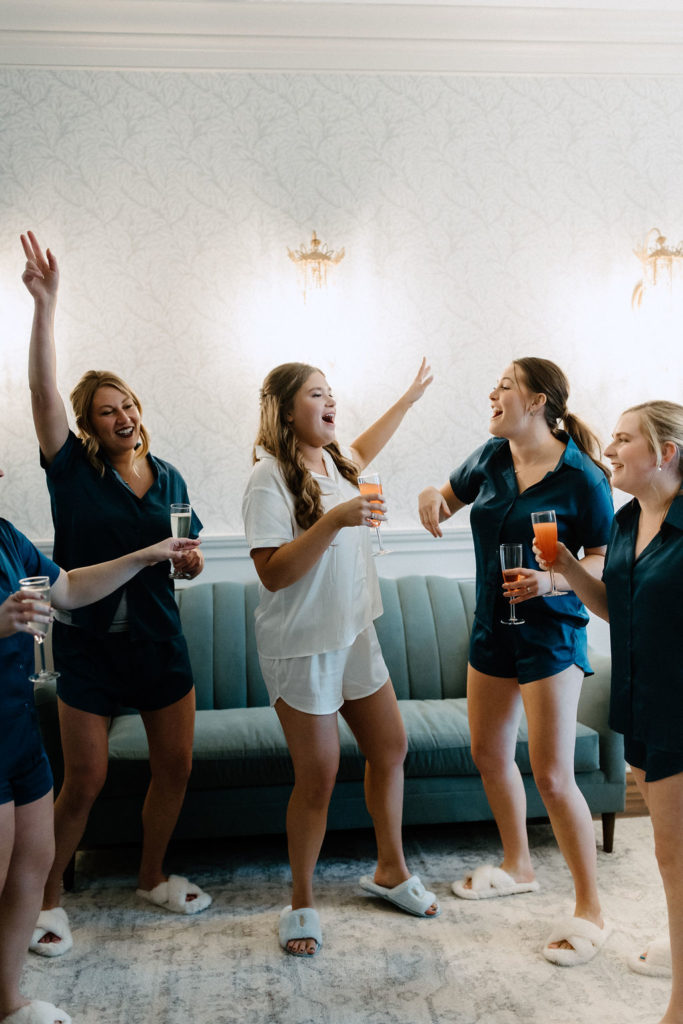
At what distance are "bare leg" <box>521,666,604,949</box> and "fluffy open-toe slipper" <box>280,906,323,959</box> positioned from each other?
0.71m

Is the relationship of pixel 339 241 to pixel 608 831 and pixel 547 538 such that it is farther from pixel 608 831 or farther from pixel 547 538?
pixel 608 831

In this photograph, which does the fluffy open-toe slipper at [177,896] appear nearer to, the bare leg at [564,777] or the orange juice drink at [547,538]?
the bare leg at [564,777]

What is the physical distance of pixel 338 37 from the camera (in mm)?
3904

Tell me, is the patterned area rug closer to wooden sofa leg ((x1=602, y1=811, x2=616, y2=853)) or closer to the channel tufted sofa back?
wooden sofa leg ((x1=602, y1=811, x2=616, y2=853))

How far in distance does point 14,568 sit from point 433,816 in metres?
1.76

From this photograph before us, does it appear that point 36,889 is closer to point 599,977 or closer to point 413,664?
point 599,977

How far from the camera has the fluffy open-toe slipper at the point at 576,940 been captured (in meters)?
2.34

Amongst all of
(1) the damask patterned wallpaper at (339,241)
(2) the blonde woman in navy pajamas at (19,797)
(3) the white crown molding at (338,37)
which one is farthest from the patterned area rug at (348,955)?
(3) the white crown molding at (338,37)

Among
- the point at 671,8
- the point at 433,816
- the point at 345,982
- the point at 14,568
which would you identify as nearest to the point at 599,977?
the point at 345,982

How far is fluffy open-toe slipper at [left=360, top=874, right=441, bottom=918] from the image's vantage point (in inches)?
103

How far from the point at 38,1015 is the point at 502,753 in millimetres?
1427

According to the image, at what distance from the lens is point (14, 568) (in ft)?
6.32

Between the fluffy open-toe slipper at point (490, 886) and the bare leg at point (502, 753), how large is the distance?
3cm

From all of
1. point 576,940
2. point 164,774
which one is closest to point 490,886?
point 576,940
